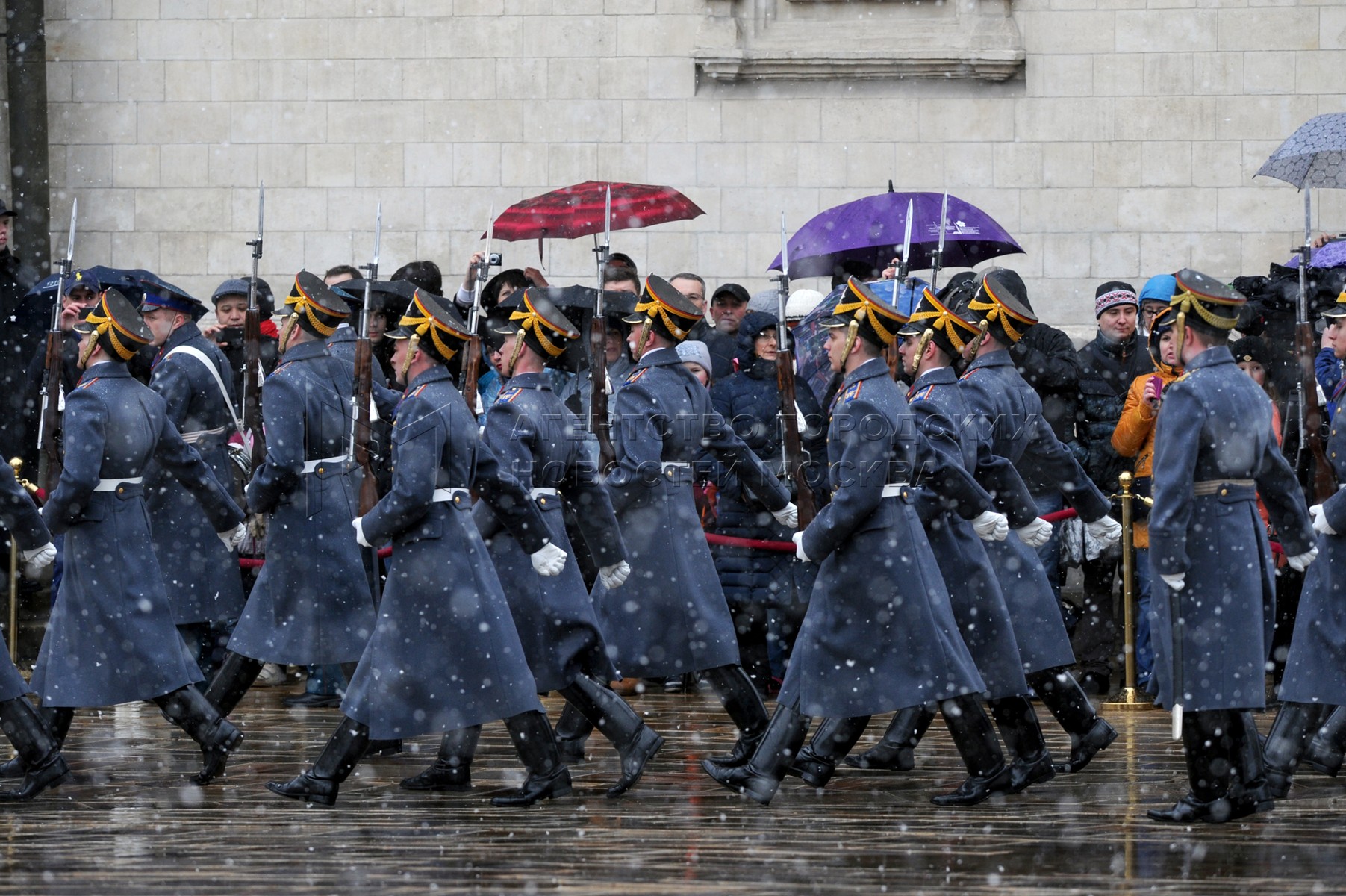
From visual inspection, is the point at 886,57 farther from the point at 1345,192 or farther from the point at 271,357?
the point at 271,357

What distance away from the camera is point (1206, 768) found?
697 centimetres

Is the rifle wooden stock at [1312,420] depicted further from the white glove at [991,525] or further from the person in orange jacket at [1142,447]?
the white glove at [991,525]

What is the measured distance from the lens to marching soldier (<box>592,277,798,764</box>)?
325 inches

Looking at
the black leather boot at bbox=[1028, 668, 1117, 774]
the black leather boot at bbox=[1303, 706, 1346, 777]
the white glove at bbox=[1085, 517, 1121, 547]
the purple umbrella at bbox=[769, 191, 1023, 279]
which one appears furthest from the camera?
the purple umbrella at bbox=[769, 191, 1023, 279]

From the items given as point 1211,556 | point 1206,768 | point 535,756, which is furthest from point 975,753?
point 535,756

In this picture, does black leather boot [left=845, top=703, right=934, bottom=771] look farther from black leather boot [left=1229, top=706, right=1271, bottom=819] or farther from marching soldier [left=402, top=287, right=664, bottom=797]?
black leather boot [left=1229, top=706, right=1271, bottom=819]

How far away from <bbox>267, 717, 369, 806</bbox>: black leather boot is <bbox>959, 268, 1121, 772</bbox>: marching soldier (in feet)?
7.90

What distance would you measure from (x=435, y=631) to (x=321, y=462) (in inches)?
73.9

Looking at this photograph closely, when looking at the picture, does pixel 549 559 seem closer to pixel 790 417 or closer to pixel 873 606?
pixel 873 606

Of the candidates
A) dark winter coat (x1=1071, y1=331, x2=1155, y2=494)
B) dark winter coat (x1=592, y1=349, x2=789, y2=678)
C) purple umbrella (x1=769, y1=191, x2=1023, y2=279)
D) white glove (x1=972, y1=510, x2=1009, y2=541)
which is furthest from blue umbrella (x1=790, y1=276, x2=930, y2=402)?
white glove (x1=972, y1=510, x2=1009, y2=541)

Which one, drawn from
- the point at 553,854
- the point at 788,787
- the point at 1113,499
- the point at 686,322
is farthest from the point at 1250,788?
the point at 1113,499

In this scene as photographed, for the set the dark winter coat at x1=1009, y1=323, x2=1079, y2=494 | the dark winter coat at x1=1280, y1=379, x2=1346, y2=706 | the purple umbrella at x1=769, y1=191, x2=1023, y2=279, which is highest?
the purple umbrella at x1=769, y1=191, x2=1023, y2=279

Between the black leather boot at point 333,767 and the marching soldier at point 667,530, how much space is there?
4.26ft

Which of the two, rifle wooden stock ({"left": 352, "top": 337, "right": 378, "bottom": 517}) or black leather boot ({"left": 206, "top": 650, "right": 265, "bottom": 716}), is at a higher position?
rifle wooden stock ({"left": 352, "top": 337, "right": 378, "bottom": 517})
